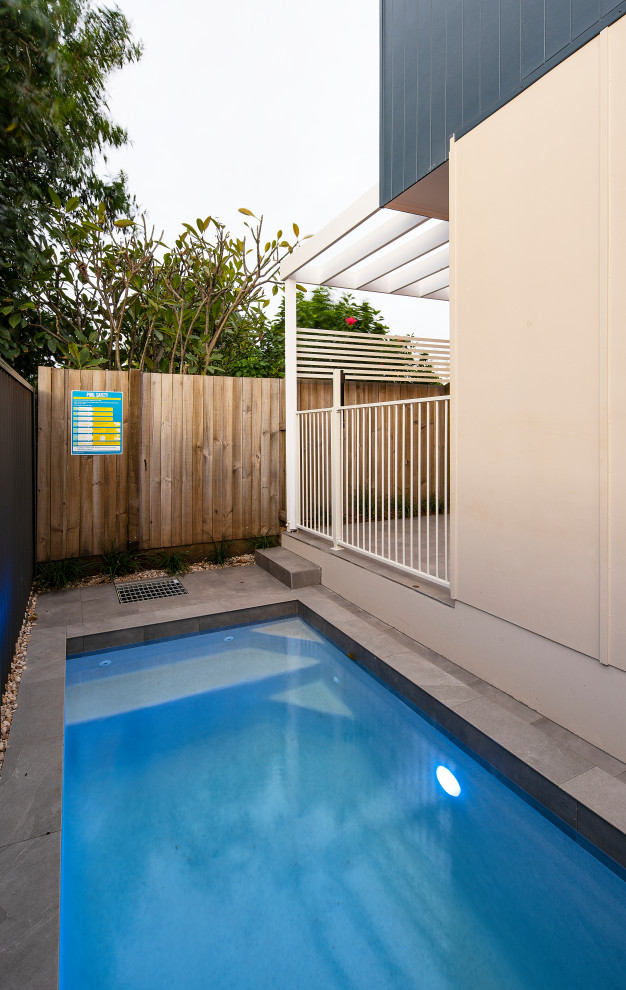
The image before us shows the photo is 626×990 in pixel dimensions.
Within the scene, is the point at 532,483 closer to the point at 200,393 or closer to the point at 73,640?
the point at 73,640

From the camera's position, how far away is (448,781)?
220cm

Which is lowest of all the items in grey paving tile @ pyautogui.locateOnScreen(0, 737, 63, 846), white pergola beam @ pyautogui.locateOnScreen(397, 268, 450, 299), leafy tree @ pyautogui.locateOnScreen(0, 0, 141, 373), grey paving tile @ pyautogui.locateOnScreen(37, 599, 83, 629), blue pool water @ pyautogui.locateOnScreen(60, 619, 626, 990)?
blue pool water @ pyautogui.locateOnScreen(60, 619, 626, 990)

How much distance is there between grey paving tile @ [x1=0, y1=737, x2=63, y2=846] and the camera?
5.76 ft

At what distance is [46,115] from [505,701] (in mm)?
7112

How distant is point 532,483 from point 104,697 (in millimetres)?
2518

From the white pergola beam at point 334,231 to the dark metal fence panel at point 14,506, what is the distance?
8.29 ft

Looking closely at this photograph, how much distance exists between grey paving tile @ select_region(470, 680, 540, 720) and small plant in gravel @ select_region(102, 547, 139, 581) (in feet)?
10.7

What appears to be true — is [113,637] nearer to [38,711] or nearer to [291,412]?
[38,711]

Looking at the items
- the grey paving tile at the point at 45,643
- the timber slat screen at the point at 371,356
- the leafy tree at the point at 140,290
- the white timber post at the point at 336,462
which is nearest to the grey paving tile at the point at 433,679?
the white timber post at the point at 336,462

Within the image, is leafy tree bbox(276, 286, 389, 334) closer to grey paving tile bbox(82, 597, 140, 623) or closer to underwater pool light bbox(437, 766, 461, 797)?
grey paving tile bbox(82, 597, 140, 623)

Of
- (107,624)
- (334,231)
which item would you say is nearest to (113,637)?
(107,624)

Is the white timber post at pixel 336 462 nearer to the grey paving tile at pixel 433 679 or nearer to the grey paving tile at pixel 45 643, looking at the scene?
the grey paving tile at pixel 433 679

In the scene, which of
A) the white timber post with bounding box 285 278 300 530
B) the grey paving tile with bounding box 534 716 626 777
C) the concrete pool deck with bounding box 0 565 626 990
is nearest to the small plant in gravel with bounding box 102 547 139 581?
the concrete pool deck with bounding box 0 565 626 990

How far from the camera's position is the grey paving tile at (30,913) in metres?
1.25
